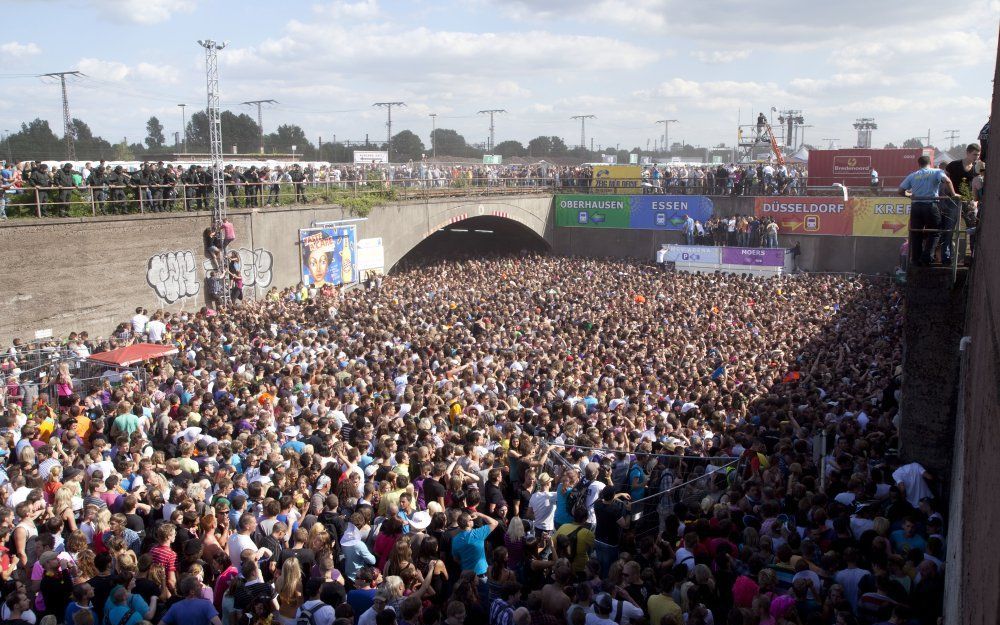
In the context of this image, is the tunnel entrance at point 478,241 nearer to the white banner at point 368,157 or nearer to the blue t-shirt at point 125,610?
the white banner at point 368,157

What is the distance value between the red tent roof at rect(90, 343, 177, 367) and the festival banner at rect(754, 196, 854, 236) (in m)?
27.3

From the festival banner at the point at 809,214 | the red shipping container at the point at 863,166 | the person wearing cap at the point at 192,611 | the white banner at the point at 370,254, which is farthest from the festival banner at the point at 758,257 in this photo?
the person wearing cap at the point at 192,611

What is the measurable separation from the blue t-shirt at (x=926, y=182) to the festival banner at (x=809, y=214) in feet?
82.8

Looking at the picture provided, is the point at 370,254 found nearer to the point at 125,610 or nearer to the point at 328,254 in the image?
the point at 328,254

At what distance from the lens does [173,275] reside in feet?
→ 76.3

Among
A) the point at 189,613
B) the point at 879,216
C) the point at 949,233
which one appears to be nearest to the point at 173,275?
the point at 189,613

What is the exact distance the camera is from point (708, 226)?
3662 centimetres

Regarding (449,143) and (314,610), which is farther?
(449,143)

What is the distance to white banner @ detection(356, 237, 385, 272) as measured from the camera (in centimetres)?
3025

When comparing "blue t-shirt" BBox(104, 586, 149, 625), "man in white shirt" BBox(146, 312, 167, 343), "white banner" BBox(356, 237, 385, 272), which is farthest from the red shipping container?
"blue t-shirt" BBox(104, 586, 149, 625)

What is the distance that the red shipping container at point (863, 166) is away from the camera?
120 ft

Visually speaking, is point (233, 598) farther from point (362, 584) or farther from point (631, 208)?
point (631, 208)

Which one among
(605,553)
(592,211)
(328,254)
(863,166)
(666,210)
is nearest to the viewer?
→ (605,553)

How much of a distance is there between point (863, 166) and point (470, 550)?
35229mm
